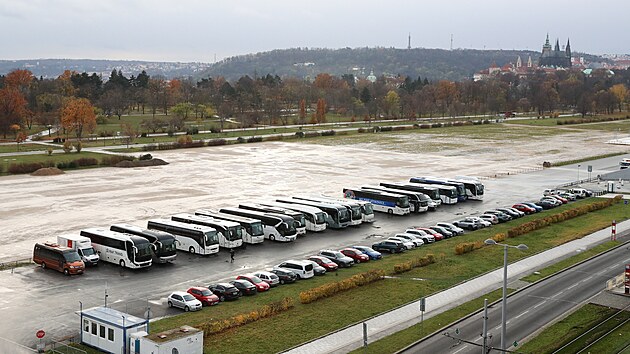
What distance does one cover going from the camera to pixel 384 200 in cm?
5769

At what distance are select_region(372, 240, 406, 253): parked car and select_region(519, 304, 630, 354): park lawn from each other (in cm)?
1342

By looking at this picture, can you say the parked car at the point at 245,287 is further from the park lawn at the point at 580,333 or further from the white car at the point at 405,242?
the park lawn at the point at 580,333

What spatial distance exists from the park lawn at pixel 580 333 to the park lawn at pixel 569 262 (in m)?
5.35

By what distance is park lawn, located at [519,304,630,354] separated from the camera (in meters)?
28.1

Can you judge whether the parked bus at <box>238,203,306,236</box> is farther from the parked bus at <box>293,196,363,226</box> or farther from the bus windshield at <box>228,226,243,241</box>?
the bus windshield at <box>228,226,243,241</box>

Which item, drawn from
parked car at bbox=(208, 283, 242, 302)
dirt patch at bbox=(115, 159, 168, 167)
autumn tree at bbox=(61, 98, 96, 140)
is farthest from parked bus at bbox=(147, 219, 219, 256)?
autumn tree at bbox=(61, 98, 96, 140)

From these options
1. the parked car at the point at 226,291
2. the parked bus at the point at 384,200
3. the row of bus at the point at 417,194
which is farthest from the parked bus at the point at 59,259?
the row of bus at the point at 417,194

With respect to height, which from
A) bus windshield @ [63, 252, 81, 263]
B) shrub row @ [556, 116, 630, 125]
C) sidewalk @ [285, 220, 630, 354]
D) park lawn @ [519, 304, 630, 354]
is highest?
shrub row @ [556, 116, 630, 125]

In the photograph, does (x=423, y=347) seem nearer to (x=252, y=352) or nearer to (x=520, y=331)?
(x=520, y=331)

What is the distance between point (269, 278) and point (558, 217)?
2764cm

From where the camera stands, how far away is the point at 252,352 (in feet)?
90.4

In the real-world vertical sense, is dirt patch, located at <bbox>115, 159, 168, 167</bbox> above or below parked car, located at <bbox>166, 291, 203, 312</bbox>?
above

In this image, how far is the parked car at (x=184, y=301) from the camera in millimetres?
32750

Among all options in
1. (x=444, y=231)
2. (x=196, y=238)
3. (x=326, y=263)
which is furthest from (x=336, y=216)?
(x=196, y=238)
